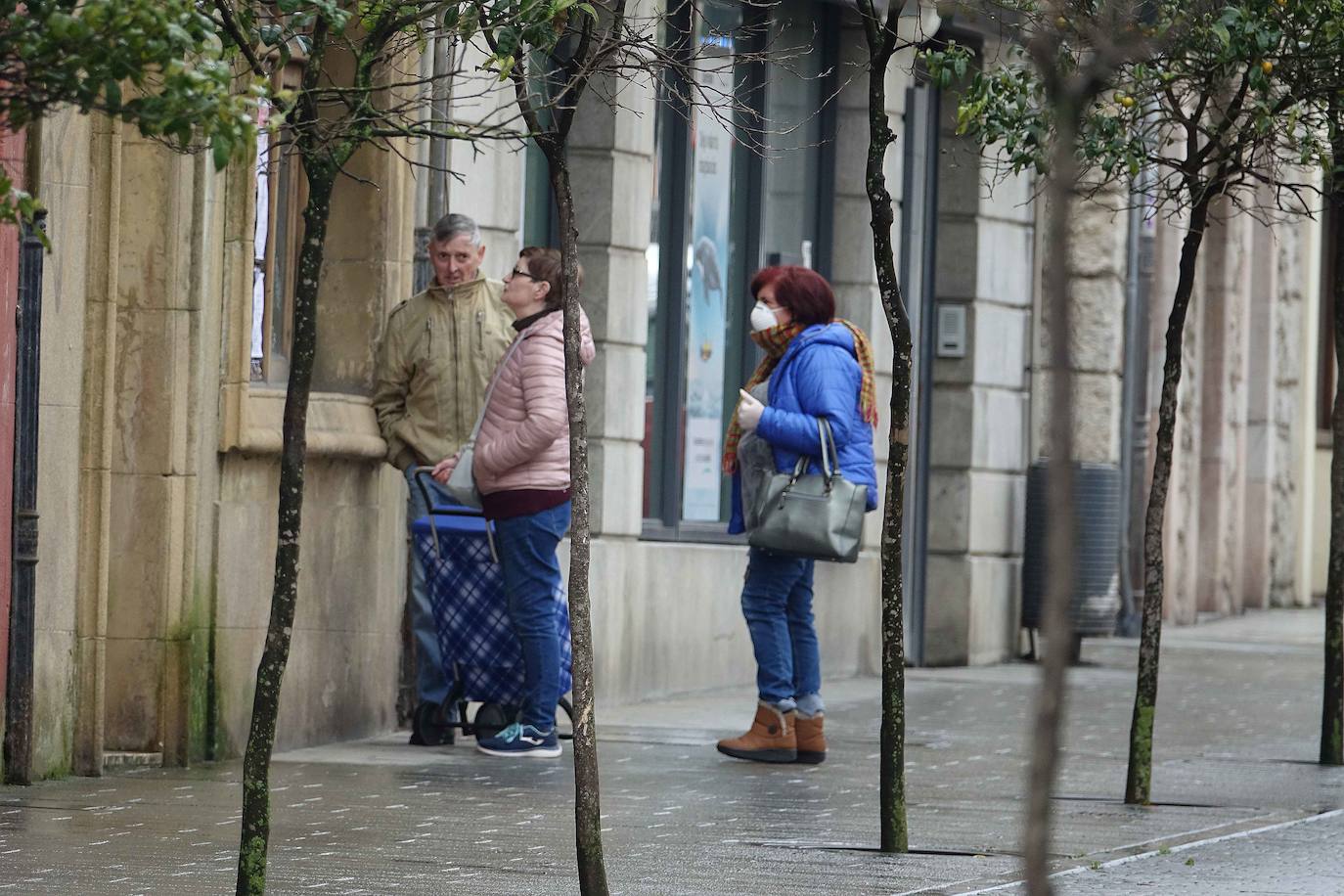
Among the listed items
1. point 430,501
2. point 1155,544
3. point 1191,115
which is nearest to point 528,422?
point 430,501

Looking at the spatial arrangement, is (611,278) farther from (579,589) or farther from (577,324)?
(579,589)

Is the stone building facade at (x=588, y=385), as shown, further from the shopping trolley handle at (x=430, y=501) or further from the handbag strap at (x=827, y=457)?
the handbag strap at (x=827, y=457)

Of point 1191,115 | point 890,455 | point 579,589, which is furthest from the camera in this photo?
point 1191,115

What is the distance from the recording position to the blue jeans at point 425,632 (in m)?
10.4

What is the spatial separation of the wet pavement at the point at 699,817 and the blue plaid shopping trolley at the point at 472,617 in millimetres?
295

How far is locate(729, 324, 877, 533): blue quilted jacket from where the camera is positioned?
10023 mm

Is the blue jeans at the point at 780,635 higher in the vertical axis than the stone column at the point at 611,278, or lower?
lower

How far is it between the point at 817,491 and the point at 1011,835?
2.33m

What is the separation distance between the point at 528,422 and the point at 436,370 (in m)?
0.82

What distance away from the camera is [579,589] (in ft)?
19.8

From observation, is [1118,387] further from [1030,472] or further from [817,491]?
[817,491]

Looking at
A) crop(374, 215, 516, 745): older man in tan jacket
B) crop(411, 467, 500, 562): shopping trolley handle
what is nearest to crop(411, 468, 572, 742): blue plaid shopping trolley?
crop(411, 467, 500, 562): shopping trolley handle

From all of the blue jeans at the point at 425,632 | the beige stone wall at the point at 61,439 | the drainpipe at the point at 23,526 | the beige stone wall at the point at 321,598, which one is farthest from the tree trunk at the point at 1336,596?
the drainpipe at the point at 23,526

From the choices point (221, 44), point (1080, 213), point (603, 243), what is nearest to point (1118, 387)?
point (1080, 213)
